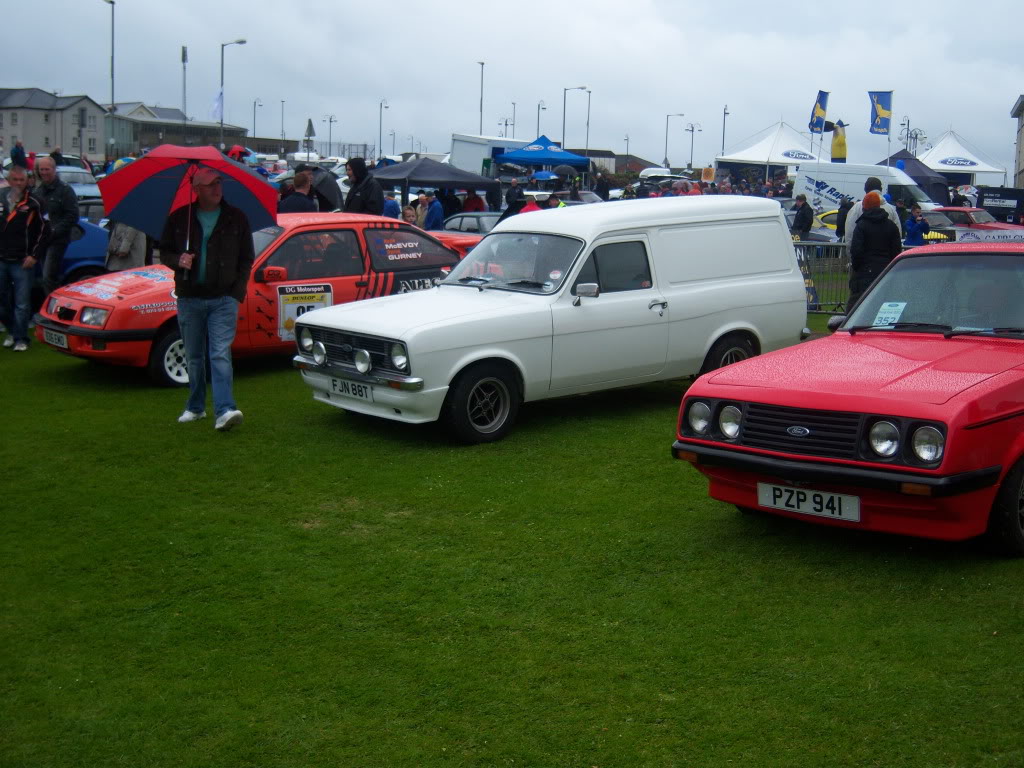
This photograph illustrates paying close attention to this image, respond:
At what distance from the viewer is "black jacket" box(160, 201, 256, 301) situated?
26.8 feet

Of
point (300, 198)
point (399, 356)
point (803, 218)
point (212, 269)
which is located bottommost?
point (399, 356)

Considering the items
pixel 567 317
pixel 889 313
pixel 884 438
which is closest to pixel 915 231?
pixel 567 317

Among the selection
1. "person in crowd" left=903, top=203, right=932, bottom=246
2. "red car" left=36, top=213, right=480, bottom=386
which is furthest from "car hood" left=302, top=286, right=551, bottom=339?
"person in crowd" left=903, top=203, right=932, bottom=246

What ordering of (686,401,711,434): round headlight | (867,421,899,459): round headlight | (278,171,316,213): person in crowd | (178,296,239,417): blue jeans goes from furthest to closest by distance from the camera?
1. (278,171,316,213): person in crowd
2. (178,296,239,417): blue jeans
3. (686,401,711,434): round headlight
4. (867,421,899,459): round headlight

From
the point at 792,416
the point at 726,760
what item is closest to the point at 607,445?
the point at 792,416

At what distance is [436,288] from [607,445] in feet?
6.83

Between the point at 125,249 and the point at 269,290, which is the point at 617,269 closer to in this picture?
the point at 269,290

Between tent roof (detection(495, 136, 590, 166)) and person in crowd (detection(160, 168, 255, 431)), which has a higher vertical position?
tent roof (detection(495, 136, 590, 166))

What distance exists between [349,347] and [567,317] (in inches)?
66.7

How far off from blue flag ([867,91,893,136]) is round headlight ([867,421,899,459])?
3729cm

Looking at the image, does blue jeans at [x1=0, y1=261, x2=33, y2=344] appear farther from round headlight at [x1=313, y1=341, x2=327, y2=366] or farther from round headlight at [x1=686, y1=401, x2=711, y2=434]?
round headlight at [x1=686, y1=401, x2=711, y2=434]

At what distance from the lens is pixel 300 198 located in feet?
43.4

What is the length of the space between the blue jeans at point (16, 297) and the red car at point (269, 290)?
1238mm

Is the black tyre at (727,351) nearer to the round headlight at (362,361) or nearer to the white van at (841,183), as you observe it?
the round headlight at (362,361)
